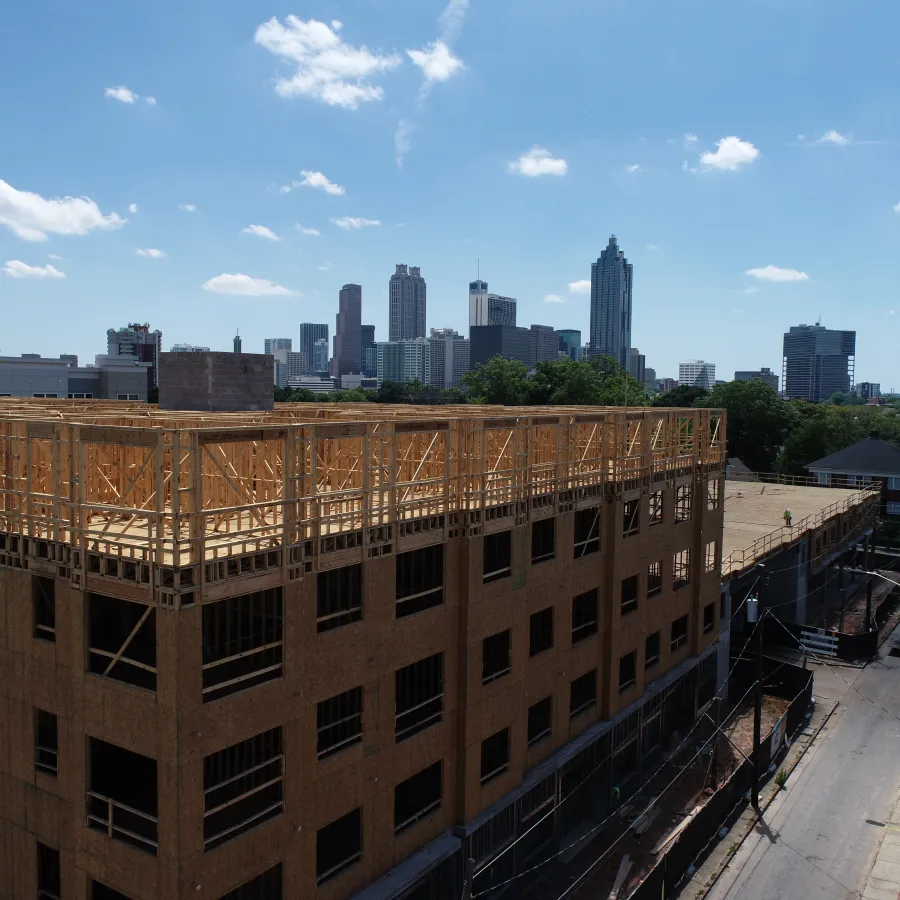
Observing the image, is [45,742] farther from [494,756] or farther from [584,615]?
[584,615]

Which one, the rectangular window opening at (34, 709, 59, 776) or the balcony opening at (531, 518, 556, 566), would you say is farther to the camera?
the balcony opening at (531, 518, 556, 566)

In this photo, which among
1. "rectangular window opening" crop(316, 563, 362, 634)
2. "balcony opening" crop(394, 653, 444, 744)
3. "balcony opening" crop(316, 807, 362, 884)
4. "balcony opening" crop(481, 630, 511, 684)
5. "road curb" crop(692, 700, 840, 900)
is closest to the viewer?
"rectangular window opening" crop(316, 563, 362, 634)

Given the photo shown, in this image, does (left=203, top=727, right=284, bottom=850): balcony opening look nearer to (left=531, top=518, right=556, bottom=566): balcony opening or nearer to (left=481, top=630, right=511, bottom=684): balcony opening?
(left=481, top=630, right=511, bottom=684): balcony opening

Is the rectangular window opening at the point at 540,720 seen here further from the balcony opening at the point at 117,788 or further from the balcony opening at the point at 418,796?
the balcony opening at the point at 117,788

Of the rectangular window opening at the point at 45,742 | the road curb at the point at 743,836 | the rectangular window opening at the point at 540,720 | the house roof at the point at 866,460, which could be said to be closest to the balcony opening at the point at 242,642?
the rectangular window opening at the point at 45,742

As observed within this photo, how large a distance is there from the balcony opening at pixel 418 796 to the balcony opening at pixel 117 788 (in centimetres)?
685

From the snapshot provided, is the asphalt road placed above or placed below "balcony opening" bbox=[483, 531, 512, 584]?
below

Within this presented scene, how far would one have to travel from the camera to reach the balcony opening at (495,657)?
944 inches

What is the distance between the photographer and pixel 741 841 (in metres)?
30.0

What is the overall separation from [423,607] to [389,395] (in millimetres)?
170465

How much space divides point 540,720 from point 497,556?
21.4 feet

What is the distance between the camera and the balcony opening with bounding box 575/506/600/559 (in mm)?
28656

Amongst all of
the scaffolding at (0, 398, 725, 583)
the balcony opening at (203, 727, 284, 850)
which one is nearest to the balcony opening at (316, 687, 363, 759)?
the balcony opening at (203, 727, 284, 850)

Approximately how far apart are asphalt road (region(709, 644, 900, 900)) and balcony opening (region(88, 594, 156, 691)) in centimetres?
2099
